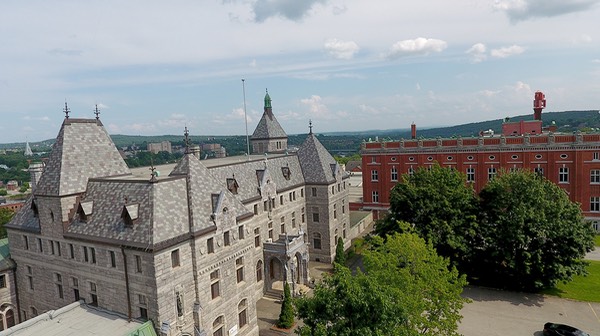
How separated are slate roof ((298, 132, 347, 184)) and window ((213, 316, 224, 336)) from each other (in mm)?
28590

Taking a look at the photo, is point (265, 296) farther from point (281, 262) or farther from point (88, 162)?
point (88, 162)

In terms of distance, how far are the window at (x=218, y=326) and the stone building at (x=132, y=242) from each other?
0.29ft

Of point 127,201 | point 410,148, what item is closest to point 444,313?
point 127,201

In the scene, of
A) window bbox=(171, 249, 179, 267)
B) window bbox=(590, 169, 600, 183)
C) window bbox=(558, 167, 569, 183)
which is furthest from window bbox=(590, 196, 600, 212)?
window bbox=(171, 249, 179, 267)

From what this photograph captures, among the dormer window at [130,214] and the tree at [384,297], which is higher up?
the dormer window at [130,214]

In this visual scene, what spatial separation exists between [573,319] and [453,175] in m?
19.5

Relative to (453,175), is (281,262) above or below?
below

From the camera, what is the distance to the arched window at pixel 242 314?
37.7m

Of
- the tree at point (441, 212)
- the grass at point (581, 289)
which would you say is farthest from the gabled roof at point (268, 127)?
the grass at point (581, 289)

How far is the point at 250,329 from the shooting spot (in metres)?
38.5

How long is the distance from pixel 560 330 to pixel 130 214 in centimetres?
3976

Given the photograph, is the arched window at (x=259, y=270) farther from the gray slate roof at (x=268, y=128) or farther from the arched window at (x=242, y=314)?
the gray slate roof at (x=268, y=128)

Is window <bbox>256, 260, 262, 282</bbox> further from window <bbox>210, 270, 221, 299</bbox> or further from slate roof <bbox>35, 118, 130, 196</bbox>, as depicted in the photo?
slate roof <bbox>35, 118, 130, 196</bbox>

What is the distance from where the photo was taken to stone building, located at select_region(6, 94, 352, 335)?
3025cm
